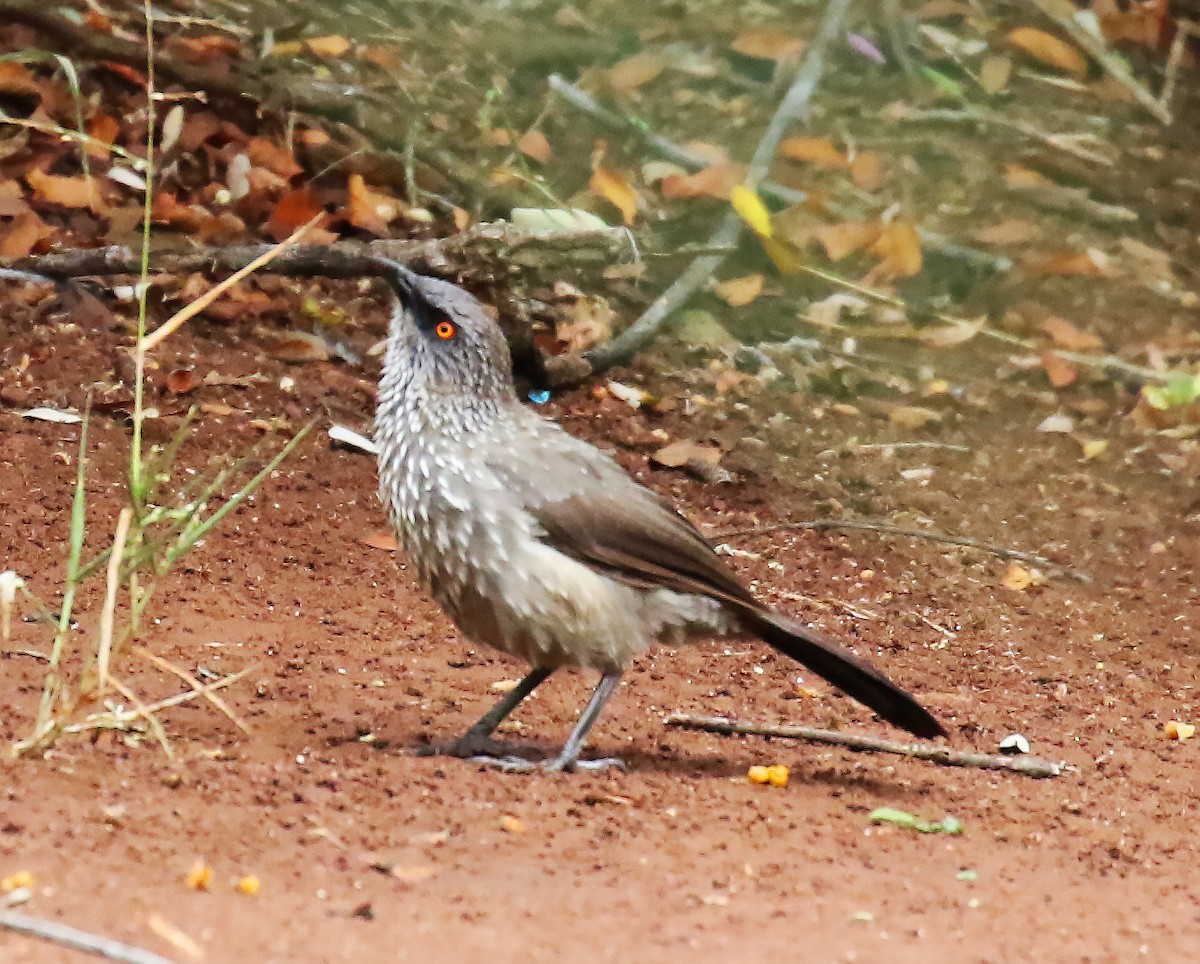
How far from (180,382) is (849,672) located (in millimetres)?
2898

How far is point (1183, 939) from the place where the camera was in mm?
2826

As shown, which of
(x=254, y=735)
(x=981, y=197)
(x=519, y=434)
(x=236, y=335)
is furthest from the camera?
(x=981, y=197)

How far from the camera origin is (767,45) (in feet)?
23.2

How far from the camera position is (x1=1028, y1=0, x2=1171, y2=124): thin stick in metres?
8.44

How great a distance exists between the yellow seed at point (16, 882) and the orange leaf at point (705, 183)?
5032 millimetres

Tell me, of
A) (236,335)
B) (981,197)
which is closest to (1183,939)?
(236,335)

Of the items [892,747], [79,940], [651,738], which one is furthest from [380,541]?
[79,940]

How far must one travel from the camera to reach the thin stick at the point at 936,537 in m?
5.64

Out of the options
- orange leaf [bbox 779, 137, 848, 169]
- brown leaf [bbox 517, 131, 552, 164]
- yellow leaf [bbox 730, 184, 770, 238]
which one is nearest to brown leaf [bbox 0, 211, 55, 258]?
brown leaf [bbox 517, 131, 552, 164]

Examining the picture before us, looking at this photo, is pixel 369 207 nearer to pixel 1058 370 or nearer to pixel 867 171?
pixel 867 171

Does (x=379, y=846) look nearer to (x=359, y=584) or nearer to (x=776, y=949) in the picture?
(x=776, y=949)

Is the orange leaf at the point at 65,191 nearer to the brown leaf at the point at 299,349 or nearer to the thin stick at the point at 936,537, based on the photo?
the brown leaf at the point at 299,349

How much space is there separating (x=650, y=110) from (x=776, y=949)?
5.14 m

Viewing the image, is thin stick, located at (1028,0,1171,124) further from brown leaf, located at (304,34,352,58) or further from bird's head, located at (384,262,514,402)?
bird's head, located at (384,262,514,402)
